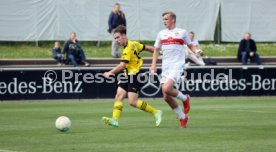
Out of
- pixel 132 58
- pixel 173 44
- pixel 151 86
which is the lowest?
pixel 151 86

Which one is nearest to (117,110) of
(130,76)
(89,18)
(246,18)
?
(130,76)

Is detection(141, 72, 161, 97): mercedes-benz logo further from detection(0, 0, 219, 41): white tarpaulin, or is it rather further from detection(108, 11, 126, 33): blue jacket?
detection(0, 0, 219, 41): white tarpaulin

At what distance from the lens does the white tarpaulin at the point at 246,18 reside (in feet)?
98.8

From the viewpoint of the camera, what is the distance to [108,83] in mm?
25891

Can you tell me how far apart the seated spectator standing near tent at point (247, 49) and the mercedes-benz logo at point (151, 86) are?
4548mm

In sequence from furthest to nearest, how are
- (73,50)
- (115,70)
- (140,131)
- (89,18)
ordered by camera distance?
(89,18) → (73,50) → (115,70) → (140,131)

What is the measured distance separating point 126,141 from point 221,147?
1.71m

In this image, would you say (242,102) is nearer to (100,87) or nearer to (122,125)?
(100,87)

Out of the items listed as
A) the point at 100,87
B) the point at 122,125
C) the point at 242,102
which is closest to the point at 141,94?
the point at 100,87

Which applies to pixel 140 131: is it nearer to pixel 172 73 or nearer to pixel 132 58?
pixel 172 73

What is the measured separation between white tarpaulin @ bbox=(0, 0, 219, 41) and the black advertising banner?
3600 mm

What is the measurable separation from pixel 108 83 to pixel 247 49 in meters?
6.31

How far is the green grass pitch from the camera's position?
36.0ft

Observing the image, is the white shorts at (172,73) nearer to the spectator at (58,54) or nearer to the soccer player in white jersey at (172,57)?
the soccer player in white jersey at (172,57)
